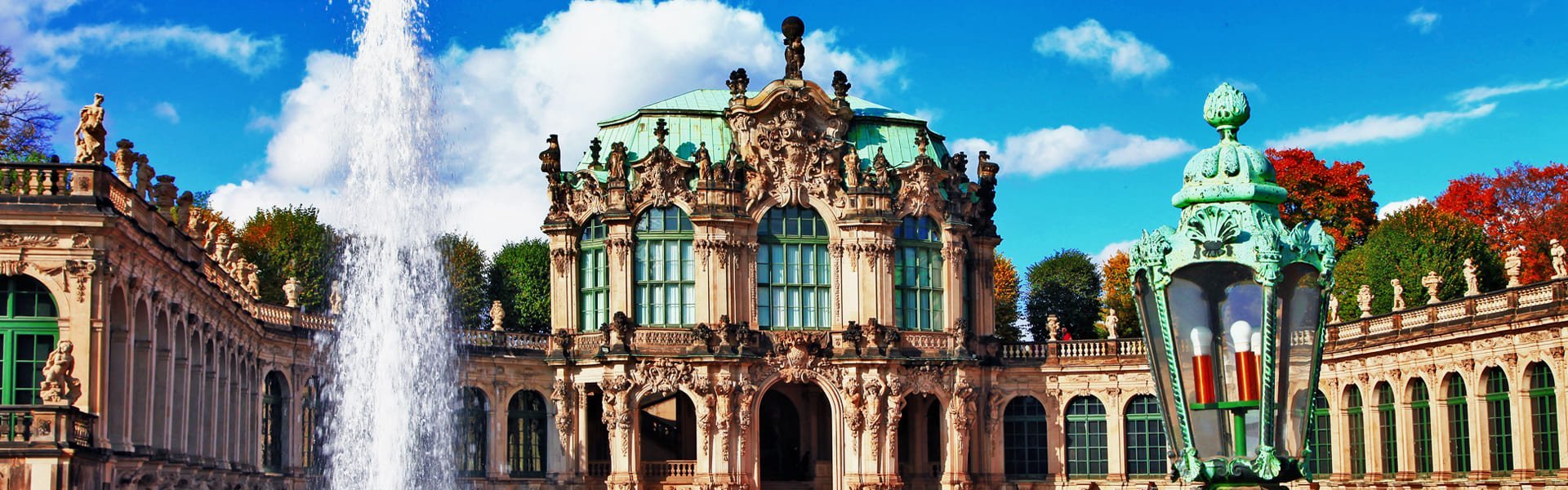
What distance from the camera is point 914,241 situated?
55.4m

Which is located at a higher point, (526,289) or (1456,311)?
(526,289)

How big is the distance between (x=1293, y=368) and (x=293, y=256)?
56897 millimetres

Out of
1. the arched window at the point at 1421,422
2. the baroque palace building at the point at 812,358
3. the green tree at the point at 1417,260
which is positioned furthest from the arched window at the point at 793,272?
the green tree at the point at 1417,260

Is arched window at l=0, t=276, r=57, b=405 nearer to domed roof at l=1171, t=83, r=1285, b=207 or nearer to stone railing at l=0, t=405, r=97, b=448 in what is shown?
stone railing at l=0, t=405, r=97, b=448

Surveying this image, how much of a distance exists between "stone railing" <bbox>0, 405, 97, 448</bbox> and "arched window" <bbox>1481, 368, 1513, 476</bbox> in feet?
107

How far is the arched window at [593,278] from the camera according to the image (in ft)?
179

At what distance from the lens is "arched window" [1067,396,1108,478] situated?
5716 centimetres

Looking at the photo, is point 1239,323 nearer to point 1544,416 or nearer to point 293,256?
point 1544,416

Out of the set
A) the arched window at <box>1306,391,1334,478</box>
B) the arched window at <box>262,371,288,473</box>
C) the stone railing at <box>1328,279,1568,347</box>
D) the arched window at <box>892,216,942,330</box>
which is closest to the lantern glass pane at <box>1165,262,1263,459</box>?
the stone railing at <box>1328,279,1568,347</box>

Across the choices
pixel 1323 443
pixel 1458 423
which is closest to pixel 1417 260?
pixel 1323 443

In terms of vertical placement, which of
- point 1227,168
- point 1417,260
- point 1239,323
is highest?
point 1417,260

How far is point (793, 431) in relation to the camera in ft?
190

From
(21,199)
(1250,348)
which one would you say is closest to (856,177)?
(21,199)

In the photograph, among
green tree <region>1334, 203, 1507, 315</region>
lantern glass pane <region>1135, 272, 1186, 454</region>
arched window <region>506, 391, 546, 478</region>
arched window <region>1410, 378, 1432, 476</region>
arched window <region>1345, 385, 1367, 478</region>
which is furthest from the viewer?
green tree <region>1334, 203, 1507, 315</region>
